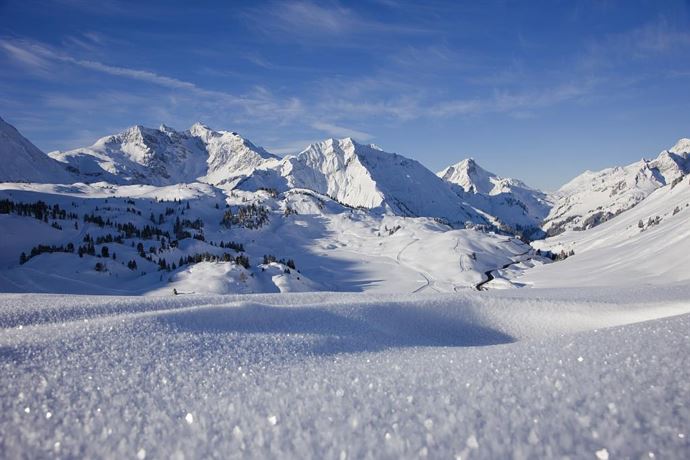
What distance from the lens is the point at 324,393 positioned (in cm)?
381

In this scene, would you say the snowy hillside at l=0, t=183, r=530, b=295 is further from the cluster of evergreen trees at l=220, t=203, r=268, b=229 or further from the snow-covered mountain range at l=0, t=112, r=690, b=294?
the cluster of evergreen trees at l=220, t=203, r=268, b=229

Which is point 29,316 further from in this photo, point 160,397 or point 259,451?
point 259,451

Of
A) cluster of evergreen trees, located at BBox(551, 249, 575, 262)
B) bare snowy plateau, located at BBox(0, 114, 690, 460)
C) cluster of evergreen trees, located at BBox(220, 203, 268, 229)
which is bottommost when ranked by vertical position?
cluster of evergreen trees, located at BBox(551, 249, 575, 262)

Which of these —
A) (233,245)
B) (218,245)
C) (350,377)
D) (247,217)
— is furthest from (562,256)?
(350,377)

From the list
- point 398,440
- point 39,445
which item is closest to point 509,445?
point 398,440

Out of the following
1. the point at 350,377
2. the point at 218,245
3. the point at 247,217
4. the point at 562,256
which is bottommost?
the point at 562,256

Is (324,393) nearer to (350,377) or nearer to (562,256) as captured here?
(350,377)

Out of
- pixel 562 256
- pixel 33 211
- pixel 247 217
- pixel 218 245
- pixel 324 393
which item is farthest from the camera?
pixel 247 217

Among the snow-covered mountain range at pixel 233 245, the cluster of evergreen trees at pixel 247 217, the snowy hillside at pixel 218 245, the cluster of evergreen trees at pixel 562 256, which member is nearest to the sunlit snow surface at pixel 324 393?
the snow-covered mountain range at pixel 233 245

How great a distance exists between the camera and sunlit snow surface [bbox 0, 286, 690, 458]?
2934mm

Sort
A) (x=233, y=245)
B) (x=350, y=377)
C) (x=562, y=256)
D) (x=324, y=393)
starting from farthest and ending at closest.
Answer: (x=233, y=245) → (x=562, y=256) → (x=350, y=377) → (x=324, y=393)

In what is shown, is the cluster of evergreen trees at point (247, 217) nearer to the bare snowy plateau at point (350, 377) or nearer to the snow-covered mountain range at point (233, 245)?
the snow-covered mountain range at point (233, 245)

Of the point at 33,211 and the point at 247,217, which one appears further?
the point at 247,217

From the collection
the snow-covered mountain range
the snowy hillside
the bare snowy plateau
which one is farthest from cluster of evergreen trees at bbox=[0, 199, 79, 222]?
the bare snowy plateau
